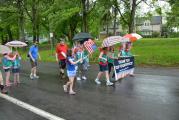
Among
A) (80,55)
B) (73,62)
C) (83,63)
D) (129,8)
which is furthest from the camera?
(129,8)

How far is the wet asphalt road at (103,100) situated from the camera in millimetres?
8562

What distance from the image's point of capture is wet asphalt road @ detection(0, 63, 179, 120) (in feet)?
28.1

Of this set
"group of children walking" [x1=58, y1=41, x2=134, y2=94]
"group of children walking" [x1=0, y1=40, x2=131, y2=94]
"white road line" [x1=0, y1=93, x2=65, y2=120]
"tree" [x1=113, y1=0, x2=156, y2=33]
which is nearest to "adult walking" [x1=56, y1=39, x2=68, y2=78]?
"group of children walking" [x1=0, y1=40, x2=131, y2=94]

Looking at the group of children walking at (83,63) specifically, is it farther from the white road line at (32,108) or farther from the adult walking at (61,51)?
the white road line at (32,108)

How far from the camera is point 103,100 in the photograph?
34.0 ft

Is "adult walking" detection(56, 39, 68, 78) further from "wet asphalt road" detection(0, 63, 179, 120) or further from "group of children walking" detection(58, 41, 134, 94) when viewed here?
"wet asphalt road" detection(0, 63, 179, 120)

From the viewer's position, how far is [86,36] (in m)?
15.5

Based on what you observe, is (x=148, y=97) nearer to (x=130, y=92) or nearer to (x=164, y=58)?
(x=130, y=92)

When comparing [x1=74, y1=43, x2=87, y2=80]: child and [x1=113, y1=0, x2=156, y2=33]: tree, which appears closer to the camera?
[x1=74, y1=43, x2=87, y2=80]: child

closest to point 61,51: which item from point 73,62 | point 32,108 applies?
point 73,62

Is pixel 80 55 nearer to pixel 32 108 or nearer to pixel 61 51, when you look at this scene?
pixel 61 51

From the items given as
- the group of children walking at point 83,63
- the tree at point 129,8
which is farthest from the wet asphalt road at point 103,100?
the tree at point 129,8

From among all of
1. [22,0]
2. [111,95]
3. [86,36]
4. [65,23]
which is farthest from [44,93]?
[65,23]

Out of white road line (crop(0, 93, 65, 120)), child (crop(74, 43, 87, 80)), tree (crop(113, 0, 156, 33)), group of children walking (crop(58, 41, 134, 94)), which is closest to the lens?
white road line (crop(0, 93, 65, 120))
